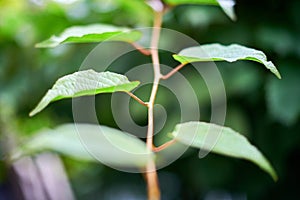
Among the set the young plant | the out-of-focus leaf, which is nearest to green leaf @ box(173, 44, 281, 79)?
the young plant

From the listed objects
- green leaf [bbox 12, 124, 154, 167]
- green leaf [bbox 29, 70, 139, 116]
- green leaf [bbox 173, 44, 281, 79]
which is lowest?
green leaf [bbox 12, 124, 154, 167]

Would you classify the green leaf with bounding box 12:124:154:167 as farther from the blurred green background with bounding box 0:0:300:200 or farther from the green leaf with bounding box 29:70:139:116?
the blurred green background with bounding box 0:0:300:200

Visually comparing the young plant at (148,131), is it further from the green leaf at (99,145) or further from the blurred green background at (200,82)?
the blurred green background at (200,82)

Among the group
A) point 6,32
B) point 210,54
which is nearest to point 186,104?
point 210,54

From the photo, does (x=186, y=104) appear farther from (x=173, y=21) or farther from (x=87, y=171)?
(x=87, y=171)

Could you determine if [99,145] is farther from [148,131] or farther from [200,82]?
[200,82]
